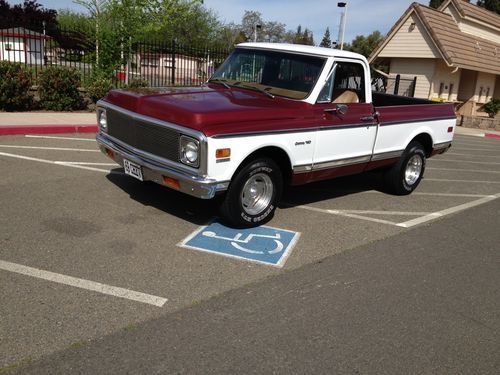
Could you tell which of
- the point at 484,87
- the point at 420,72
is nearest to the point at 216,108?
the point at 420,72

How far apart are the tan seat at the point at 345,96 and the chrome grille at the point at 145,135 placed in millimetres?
2294

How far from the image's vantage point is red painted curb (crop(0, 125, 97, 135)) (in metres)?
9.34

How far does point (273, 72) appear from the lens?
20.4 feet

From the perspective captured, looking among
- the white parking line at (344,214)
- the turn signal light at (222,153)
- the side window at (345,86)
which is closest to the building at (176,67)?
the side window at (345,86)

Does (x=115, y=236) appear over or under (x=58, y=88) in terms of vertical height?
under

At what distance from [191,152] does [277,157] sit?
1.20m

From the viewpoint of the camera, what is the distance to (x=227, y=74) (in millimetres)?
6641

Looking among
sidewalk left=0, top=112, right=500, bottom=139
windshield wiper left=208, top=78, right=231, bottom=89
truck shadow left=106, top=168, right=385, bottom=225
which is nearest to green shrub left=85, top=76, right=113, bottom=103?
sidewalk left=0, top=112, right=500, bottom=139

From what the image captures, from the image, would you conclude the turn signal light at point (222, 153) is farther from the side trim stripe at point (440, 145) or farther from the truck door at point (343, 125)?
the side trim stripe at point (440, 145)

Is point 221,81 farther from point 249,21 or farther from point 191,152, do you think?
point 249,21

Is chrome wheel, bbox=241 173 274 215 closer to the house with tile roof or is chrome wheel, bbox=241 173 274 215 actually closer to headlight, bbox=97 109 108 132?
headlight, bbox=97 109 108 132

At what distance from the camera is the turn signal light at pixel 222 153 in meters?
4.71

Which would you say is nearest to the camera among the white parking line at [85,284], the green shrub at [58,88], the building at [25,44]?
the white parking line at [85,284]

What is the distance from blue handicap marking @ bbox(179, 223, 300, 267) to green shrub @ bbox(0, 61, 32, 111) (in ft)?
27.3
